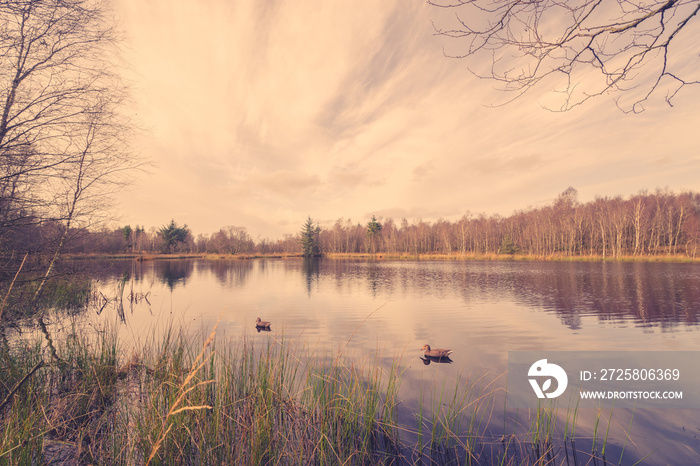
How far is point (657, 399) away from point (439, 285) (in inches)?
732

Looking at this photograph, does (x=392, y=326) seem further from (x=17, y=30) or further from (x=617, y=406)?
(x=17, y=30)

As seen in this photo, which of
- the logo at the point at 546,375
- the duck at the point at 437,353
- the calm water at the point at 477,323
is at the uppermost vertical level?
the duck at the point at 437,353

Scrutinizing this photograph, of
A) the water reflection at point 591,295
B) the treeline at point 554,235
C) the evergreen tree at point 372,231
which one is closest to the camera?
the water reflection at point 591,295

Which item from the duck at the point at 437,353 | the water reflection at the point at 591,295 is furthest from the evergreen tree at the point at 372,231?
the duck at the point at 437,353

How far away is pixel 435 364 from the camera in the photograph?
8055mm

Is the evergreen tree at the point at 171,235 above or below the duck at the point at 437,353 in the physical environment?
above

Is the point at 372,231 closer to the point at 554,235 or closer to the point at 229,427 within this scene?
the point at 554,235

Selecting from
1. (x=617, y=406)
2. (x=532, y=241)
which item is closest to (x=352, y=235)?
(x=532, y=241)

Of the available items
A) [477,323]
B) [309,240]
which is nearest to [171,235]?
[309,240]

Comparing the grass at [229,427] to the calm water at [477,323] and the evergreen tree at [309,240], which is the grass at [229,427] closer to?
the calm water at [477,323]

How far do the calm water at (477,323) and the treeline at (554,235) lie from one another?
3478cm

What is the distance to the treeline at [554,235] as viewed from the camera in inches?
2235

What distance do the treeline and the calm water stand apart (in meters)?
34.8

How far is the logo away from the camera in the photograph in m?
6.39
